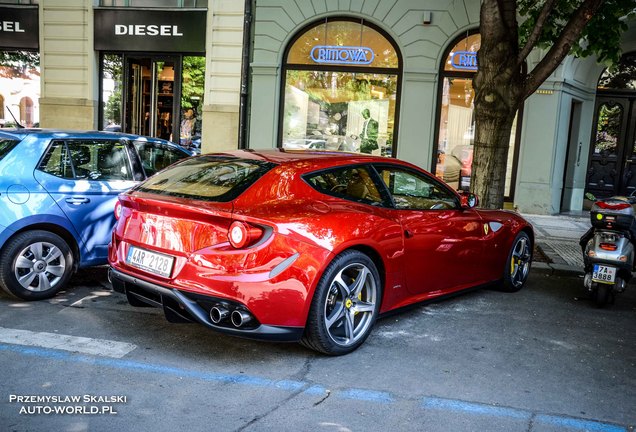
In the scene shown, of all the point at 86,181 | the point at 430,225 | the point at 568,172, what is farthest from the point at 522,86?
the point at 568,172

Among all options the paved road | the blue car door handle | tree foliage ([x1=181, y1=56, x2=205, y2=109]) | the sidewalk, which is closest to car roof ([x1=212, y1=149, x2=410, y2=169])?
the paved road

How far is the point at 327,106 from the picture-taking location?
14.4 meters

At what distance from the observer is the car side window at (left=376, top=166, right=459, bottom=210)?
531 cm

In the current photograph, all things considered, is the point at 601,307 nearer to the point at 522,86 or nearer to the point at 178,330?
the point at 522,86

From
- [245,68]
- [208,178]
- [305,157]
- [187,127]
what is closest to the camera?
[208,178]

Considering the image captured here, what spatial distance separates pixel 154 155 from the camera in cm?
685

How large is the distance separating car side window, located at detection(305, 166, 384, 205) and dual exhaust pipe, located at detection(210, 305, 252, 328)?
44.8 inches

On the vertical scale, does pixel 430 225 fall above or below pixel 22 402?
above

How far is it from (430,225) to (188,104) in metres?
11.6

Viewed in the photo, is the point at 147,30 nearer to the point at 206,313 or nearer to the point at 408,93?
the point at 408,93

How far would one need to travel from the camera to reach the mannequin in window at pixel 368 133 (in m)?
14.2

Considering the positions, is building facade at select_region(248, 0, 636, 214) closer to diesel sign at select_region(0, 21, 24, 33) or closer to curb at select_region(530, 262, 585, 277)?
curb at select_region(530, 262, 585, 277)

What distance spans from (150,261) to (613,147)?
532 inches

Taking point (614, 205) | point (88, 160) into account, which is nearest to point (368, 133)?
point (614, 205)
